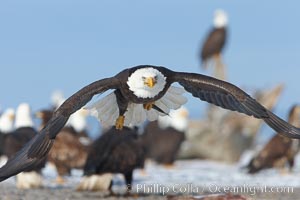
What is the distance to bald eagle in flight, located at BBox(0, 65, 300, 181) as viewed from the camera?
313 inches

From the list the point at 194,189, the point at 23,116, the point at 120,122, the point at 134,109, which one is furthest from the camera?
the point at 23,116

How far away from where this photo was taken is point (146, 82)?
8.41 meters

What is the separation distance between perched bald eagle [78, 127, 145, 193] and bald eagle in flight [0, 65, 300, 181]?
204cm

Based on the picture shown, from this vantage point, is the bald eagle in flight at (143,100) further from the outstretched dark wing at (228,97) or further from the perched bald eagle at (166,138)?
the perched bald eagle at (166,138)

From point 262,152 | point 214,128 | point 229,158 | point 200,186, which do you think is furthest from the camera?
point 214,128

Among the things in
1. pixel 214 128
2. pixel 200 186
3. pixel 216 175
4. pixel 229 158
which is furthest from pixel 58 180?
pixel 214 128

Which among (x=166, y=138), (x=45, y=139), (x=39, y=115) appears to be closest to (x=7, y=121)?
(x=39, y=115)

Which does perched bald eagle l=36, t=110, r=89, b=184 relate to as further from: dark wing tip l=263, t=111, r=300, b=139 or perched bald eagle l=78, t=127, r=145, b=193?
dark wing tip l=263, t=111, r=300, b=139

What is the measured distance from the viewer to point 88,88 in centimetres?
836

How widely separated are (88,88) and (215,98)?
4.22 feet

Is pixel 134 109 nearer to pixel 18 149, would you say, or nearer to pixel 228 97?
pixel 228 97

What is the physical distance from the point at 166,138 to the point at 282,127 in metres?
10.6

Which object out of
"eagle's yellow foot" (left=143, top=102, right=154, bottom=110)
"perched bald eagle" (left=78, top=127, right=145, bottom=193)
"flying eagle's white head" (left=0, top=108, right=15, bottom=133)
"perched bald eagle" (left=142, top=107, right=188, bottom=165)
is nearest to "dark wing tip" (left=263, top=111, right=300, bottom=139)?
"eagle's yellow foot" (left=143, top=102, right=154, bottom=110)

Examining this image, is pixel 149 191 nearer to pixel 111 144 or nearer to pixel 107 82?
pixel 111 144
